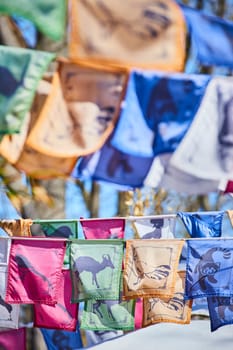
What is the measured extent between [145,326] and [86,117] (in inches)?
75.7

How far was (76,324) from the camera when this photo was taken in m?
7.11

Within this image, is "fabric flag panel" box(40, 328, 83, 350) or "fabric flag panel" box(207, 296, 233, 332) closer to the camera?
"fabric flag panel" box(207, 296, 233, 332)

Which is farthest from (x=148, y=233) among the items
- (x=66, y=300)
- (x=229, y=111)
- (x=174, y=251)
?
(x=229, y=111)

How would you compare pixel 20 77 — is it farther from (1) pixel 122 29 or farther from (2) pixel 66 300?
(2) pixel 66 300

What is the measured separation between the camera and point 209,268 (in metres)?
6.72

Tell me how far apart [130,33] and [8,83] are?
3.72 ft

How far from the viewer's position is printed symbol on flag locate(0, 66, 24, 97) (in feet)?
23.6

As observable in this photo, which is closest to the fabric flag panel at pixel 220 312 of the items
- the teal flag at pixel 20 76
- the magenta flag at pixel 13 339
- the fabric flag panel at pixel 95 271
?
the fabric flag panel at pixel 95 271

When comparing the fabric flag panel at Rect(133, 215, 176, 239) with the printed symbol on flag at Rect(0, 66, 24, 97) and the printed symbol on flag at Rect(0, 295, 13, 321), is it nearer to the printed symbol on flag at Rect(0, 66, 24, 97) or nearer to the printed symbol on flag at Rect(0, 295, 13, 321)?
the printed symbol on flag at Rect(0, 295, 13, 321)

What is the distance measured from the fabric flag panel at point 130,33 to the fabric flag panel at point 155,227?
4.45ft

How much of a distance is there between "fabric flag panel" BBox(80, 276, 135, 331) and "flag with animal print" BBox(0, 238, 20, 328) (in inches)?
22.8

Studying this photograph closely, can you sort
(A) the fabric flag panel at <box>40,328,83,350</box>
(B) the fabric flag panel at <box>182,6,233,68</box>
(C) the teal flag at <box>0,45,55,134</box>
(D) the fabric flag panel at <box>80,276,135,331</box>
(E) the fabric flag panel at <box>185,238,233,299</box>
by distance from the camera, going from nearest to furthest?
(E) the fabric flag panel at <box>185,238,233,299</box> < (D) the fabric flag panel at <box>80,276,135,331</box> < (C) the teal flag at <box>0,45,55,134</box> < (B) the fabric flag panel at <box>182,6,233,68</box> < (A) the fabric flag panel at <box>40,328,83,350</box>

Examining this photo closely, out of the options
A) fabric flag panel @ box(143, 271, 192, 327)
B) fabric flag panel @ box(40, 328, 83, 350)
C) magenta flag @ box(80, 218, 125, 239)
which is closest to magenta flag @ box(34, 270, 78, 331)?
magenta flag @ box(80, 218, 125, 239)

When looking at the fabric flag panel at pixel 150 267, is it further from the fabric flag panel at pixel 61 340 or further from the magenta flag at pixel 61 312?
the fabric flag panel at pixel 61 340
